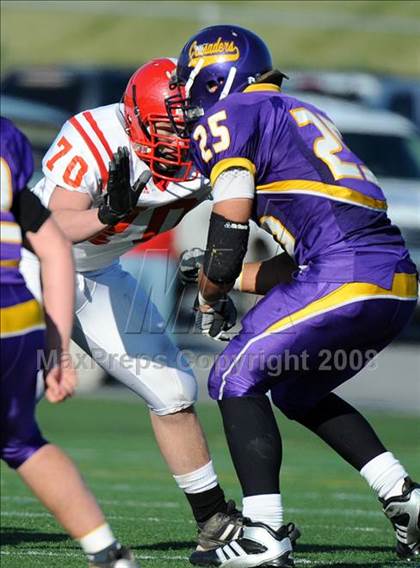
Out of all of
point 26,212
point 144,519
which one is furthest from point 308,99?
point 26,212

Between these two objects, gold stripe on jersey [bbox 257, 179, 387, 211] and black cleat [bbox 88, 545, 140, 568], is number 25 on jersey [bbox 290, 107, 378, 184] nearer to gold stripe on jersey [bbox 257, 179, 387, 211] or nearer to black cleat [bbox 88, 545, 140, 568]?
gold stripe on jersey [bbox 257, 179, 387, 211]

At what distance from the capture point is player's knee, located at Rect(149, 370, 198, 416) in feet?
17.4

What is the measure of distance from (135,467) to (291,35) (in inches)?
991

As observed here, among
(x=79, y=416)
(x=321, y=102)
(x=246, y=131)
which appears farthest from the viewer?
(x=321, y=102)

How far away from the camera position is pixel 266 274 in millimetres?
5230

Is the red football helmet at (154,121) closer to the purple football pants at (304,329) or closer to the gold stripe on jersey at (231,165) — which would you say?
the gold stripe on jersey at (231,165)

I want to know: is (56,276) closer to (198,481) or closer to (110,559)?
(110,559)

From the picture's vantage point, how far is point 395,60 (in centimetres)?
3056

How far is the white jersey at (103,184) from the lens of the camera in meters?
5.16

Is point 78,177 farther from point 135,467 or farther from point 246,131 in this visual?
point 135,467

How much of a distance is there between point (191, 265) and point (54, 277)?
1.51m

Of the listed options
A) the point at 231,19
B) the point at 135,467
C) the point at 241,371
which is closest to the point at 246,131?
the point at 241,371

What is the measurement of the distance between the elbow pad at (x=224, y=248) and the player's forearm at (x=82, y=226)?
470 mm

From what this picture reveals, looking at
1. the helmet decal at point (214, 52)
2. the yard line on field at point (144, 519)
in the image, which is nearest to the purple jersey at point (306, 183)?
the helmet decal at point (214, 52)
